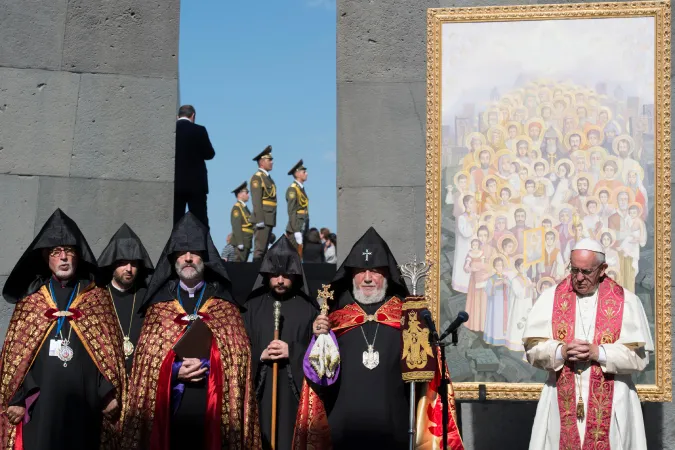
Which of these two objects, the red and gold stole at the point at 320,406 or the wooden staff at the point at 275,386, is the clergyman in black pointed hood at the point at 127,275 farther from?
the red and gold stole at the point at 320,406

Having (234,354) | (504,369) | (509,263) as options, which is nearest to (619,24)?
(509,263)

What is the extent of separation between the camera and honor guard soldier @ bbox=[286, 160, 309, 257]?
65.8 ft

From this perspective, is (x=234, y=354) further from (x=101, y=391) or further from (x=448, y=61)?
(x=448, y=61)

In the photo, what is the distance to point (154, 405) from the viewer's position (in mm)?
8375

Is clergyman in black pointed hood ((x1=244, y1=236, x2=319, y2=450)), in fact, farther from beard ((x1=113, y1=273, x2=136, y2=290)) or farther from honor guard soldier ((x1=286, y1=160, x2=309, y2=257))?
honor guard soldier ((x1=286, y1=160, x2=309, y2=257))

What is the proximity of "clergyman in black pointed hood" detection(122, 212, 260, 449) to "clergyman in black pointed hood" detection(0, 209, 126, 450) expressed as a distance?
0.26 meters

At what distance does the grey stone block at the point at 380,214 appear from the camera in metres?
10.1

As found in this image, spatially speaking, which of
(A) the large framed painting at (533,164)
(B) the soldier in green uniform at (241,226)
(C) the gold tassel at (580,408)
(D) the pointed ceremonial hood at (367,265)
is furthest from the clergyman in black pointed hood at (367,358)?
(B) the soldier in green uniform at (241,226)

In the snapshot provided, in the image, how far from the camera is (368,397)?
338 inches

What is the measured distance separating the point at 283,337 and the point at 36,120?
2.90 metres

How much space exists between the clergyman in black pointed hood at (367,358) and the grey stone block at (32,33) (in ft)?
11.0

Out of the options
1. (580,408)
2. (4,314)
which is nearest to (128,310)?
(4,314)

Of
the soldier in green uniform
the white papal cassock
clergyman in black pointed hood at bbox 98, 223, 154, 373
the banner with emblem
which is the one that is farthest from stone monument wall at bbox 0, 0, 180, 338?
the soldier in green uniform

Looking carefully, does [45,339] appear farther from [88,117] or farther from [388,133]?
[388,133]
